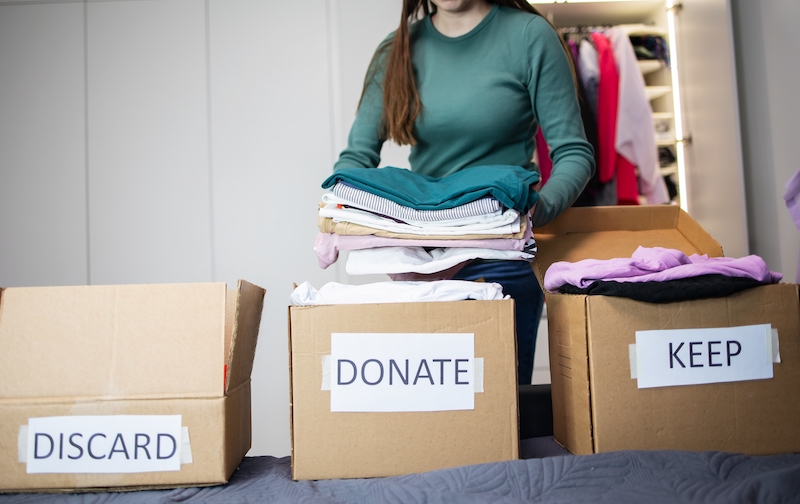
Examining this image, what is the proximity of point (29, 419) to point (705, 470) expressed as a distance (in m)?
0.74

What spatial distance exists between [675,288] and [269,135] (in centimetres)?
196

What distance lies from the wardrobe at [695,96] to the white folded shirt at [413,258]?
147 cm

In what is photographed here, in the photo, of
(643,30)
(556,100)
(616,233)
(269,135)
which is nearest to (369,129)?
(556,100)

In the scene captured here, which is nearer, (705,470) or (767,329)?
(705,470)

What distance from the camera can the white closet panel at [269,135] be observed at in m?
2.41

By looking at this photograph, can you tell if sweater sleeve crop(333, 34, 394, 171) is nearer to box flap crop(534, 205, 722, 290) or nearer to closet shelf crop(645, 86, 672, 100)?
box flap crop(534, 205, 722, 290)

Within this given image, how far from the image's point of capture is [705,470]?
0.65 m

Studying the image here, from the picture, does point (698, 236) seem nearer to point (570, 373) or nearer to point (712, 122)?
point (570, 373)

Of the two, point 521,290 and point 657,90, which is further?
point 657,90

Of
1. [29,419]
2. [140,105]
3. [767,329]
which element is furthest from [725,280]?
[140,105]

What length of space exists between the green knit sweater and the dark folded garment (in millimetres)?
312

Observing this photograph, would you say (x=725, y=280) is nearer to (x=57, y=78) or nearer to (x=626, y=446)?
(x=626, y=446)

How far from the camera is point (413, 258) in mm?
833

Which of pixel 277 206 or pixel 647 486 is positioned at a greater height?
pixel 277 206
